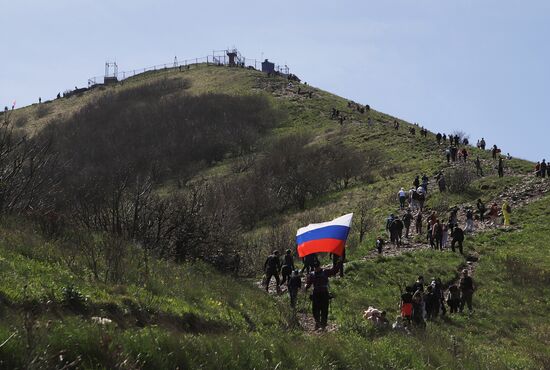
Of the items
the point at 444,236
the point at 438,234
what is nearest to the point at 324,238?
the point at 438,234

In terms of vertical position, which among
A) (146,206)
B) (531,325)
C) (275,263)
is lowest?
(531,325)

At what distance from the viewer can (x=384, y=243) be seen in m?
27.0

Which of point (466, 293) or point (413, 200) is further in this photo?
point (413, 200)

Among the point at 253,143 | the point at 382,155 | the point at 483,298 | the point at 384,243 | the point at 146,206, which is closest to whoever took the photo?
the point at 483,298

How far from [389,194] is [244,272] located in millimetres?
17571

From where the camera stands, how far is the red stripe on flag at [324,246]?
1620cm

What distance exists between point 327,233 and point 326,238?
5.6 inches

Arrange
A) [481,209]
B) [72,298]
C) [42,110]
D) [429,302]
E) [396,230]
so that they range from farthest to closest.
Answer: [42,110] → [481,209] → [396,230] → [429,302] → [72,298]

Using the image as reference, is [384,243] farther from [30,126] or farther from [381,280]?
[30,126]

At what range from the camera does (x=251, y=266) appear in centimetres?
2514

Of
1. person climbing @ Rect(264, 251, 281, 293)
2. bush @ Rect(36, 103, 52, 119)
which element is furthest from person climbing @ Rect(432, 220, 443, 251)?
bush @ Rect(36, 103, 52, 119)

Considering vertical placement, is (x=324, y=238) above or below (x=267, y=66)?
below

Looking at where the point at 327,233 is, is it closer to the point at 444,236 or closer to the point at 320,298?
the point at 320,298

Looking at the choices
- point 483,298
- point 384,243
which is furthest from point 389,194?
point 483,298
